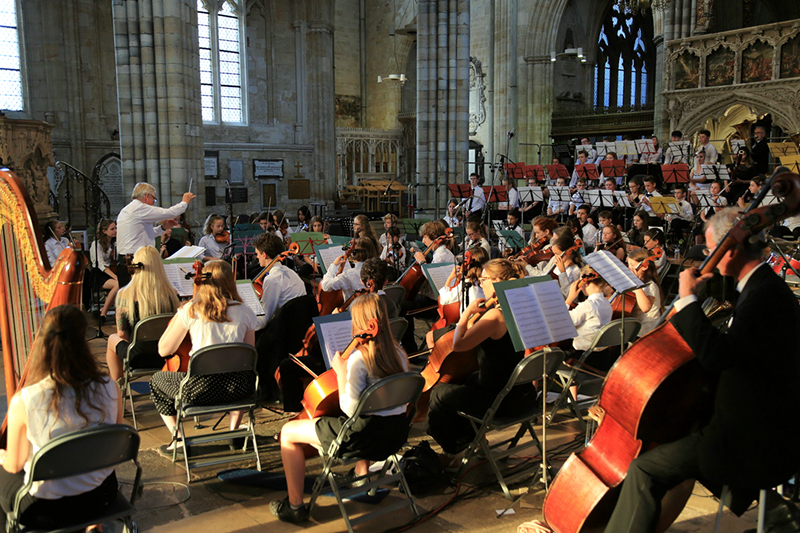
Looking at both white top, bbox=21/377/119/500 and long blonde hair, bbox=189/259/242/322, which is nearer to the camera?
white top, bbox=21/377/119/500

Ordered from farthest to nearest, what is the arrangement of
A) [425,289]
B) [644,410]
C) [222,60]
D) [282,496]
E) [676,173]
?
[222,60]
[676,173]
[425,289]
[282,496]
[644,410]

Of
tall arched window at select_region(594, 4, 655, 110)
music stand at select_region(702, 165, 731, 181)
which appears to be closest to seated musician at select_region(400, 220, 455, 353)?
music stand at select_region(702, 165, 731, 181)

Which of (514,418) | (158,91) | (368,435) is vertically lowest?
(514,418)

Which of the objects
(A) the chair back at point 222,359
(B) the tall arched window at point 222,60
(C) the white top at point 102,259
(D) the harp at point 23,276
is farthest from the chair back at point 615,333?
(B) the tall arched window at point 222,60

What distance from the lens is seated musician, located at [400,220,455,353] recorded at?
705 centimetres

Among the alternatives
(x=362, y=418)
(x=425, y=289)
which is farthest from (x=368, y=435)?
(x=425, y=289)

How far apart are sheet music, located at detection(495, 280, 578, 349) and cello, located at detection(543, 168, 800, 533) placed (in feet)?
2.70

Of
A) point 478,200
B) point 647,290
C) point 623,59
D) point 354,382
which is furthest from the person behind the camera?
point 623,59

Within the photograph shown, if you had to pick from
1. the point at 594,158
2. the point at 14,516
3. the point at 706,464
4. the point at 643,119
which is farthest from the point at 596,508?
the point at 643,119

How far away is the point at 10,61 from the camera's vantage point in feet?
56.3

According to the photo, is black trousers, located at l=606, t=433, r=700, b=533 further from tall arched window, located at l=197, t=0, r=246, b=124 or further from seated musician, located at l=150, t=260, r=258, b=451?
tall arched window, located at l=197, t=0, r=246, b=124

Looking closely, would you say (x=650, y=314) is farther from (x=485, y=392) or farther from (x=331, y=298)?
(x=331, y=298)

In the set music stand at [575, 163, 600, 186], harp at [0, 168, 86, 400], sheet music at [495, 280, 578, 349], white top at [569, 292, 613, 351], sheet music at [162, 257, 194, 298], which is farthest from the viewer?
Result: music stand at [575, 163, 600, 186]

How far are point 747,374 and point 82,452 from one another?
2607 mm
